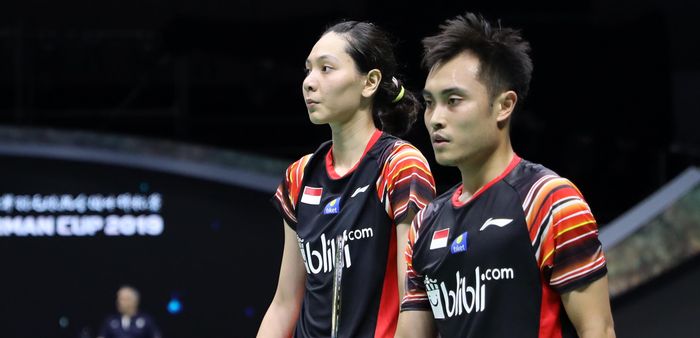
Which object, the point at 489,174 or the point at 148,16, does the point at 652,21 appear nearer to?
the point at 148,16

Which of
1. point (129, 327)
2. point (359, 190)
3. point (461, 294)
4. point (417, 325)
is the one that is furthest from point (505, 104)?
point (129, 327)

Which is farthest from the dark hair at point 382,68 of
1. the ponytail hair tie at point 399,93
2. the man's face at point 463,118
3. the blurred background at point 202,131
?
the blurred background at point 202,131

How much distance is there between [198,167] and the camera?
9.64 metres

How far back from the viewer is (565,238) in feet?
7.05

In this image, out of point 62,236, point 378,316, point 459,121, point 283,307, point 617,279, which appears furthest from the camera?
point 62,236

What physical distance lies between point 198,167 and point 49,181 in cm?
115

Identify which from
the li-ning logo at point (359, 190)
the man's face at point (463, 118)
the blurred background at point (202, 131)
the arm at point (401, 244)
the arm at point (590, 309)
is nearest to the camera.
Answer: the arm at point (590, 309)

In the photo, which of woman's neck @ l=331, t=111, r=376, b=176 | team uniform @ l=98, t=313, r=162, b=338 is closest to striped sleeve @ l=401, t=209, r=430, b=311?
woman's neck @ l=331, t=111, r=376, b=176

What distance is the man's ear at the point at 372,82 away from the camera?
9.48ft

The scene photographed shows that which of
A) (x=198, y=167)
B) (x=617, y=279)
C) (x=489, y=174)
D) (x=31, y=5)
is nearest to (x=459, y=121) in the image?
(x=489, y=174)

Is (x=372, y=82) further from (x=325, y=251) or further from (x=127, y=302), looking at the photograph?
(x=127, y=302)

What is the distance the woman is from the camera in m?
2.75

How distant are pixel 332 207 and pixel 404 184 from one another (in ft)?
0.67

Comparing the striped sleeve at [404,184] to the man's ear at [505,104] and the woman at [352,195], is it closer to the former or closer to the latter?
the woman at [352,195]
